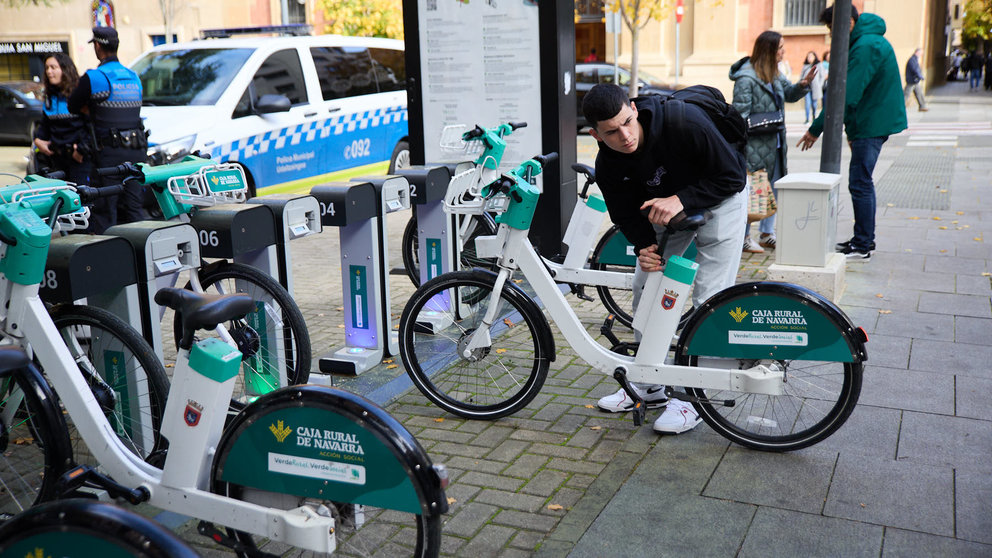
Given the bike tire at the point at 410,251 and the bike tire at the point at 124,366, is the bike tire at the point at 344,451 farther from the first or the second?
the bike tire at the point at 410,251

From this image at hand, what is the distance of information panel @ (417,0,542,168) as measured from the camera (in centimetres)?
724

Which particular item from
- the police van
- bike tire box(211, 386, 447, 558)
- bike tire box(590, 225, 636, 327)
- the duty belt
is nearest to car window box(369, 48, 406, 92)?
the police van

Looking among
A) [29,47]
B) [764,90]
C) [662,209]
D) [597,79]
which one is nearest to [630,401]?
[662,209]

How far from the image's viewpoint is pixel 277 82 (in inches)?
382

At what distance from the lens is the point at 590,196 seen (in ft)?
19.0

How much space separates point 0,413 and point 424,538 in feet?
6.04

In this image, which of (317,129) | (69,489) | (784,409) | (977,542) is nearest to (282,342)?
(69,489)

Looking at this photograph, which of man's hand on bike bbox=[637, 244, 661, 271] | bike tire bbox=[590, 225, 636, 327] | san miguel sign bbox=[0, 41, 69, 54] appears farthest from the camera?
san miguel sign bbox=[0, 41, 69, 54]

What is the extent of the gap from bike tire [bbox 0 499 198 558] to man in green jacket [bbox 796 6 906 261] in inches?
248

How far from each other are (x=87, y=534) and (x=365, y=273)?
3.11m

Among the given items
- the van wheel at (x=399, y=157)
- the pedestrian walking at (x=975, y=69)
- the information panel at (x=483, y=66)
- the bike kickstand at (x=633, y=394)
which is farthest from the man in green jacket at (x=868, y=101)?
the pedestrian walking at (x=975, y=69)

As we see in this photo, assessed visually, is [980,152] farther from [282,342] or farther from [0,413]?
[0,413]

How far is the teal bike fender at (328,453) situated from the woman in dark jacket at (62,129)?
4974 mm

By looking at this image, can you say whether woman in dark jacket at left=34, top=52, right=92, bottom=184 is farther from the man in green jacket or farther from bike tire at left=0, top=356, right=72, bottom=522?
the man in green jacket
